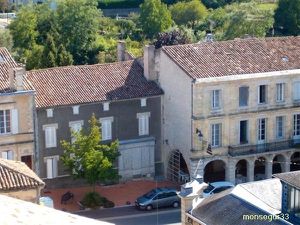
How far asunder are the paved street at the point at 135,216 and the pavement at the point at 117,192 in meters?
1.00

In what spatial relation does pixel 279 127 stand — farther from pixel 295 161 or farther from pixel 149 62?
pixel 149 62

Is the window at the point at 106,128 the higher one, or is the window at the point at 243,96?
the window at the point at 243,96

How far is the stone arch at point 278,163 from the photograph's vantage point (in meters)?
51.7

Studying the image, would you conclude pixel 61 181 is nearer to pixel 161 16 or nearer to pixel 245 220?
pixel 245 220

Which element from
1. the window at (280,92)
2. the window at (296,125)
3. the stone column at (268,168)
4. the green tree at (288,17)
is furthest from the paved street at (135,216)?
the green tree at (288,17)

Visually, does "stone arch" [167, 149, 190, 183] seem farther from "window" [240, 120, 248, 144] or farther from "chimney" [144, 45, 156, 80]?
"chimney" [144, 45, 156, 80]

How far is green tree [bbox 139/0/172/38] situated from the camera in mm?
96688

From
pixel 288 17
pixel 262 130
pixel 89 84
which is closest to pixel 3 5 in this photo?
pixel 288 17

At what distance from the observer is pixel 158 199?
46625 mm

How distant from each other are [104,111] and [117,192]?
17.5ft

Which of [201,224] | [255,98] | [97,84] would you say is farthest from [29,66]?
[201,224]

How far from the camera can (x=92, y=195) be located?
155 ft

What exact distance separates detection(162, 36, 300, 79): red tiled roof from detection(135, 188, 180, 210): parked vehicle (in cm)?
738

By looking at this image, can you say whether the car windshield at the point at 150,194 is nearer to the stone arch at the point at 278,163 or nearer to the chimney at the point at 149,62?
the chimney at the point at 149,62
